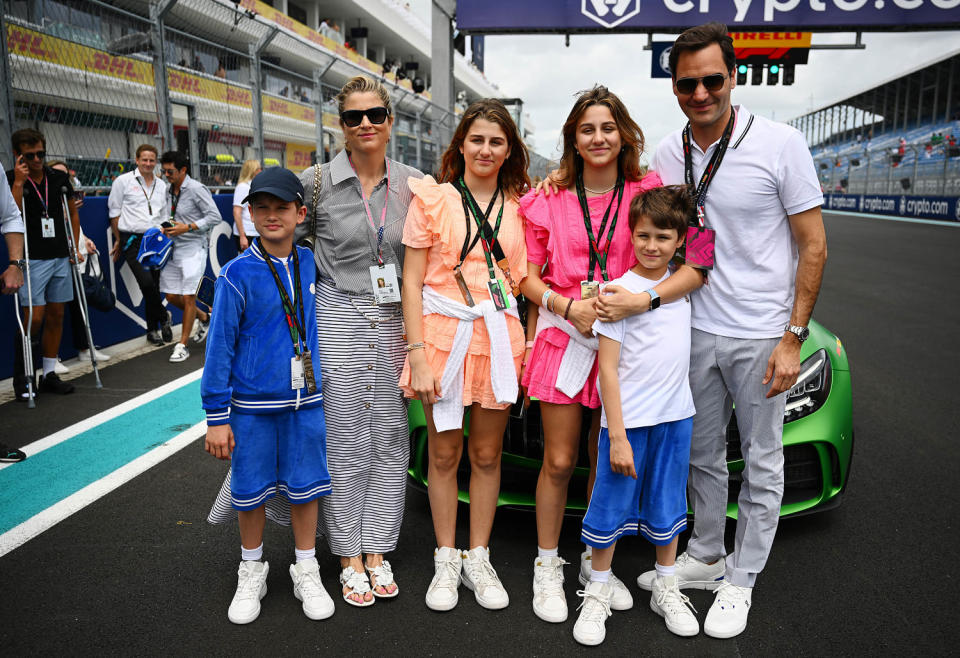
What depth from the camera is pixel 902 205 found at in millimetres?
28609

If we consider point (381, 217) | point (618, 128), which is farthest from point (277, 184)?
point (618, 128)

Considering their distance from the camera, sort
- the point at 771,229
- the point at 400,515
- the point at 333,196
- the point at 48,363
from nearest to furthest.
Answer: the point at 771,229 → the point at 333,196 → the point at 400,515 → the point at 48,363

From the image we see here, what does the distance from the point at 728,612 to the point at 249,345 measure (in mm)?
1913

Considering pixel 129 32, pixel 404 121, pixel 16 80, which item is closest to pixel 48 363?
pixel 16 80

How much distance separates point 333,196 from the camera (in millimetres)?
2643

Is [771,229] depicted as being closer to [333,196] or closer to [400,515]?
[333,196]

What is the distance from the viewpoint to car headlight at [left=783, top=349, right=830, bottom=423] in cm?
284

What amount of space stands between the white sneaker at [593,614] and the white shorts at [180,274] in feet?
18.1

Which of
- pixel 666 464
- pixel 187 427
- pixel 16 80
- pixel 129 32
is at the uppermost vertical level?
pixel 129 32

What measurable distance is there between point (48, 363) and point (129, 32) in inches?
146

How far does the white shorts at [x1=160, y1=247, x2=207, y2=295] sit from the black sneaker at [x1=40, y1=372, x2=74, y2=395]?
5.41 feet

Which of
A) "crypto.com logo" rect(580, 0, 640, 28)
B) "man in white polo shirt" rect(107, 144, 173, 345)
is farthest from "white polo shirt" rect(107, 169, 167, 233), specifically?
"crypto.com logo" rect(580, 0, 640, 28)

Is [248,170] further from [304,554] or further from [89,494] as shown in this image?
[304,554]

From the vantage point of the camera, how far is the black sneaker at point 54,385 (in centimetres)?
528
